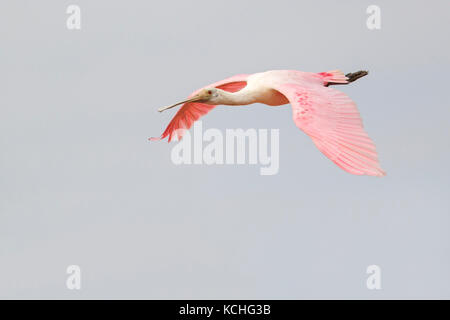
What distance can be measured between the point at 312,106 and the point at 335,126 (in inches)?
18.5

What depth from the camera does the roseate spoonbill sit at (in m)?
7.21

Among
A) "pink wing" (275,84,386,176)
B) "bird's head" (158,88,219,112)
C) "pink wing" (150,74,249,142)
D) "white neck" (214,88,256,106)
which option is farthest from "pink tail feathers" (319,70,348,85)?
"pink wing" (150,74,249,142)

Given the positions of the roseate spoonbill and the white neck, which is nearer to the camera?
the roseate spoonbill

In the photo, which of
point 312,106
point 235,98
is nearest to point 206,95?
point 235,98

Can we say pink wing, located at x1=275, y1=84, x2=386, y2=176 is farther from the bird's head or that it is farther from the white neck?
the bird's head

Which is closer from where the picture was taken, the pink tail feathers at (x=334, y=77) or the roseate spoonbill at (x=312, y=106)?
the roseate spoonbill at (x=312, y=106)

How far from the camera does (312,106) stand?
320 inches

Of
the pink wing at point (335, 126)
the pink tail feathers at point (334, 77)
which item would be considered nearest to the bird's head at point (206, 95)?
the pink wing at point (335, 126)

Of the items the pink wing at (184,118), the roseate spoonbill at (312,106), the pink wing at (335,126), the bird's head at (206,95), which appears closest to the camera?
the pink wing at (335,126)

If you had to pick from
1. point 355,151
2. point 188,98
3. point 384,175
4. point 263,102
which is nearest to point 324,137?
point 355,151

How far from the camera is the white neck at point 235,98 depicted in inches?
358

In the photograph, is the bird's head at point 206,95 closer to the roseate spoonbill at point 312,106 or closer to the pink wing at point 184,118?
the roseate spoonbill at point 312,106

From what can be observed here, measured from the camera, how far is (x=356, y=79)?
10125 mm

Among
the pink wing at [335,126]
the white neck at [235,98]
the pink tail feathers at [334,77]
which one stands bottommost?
the pink wing at [335,126]
